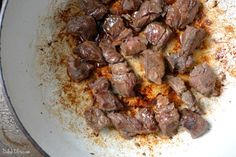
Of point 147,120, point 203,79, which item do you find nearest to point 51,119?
point 147,120

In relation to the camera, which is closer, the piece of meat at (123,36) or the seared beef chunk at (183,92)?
the seared beef chunk at (183,92)

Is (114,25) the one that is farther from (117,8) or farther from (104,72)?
(104,72)

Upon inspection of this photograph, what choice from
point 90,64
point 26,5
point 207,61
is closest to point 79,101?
point 90,64

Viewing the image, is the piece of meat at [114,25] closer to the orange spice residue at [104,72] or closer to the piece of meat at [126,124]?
the orange spice residue at [104,72]

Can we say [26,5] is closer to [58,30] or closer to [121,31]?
[58,30]

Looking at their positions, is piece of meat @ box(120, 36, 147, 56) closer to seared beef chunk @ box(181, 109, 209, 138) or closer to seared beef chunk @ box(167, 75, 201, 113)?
seared beef chunk @ box(167, 75, 201, 113)

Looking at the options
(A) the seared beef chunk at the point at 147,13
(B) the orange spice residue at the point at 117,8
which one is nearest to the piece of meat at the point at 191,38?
(A) the seared beef chunk at the point at 147,13
